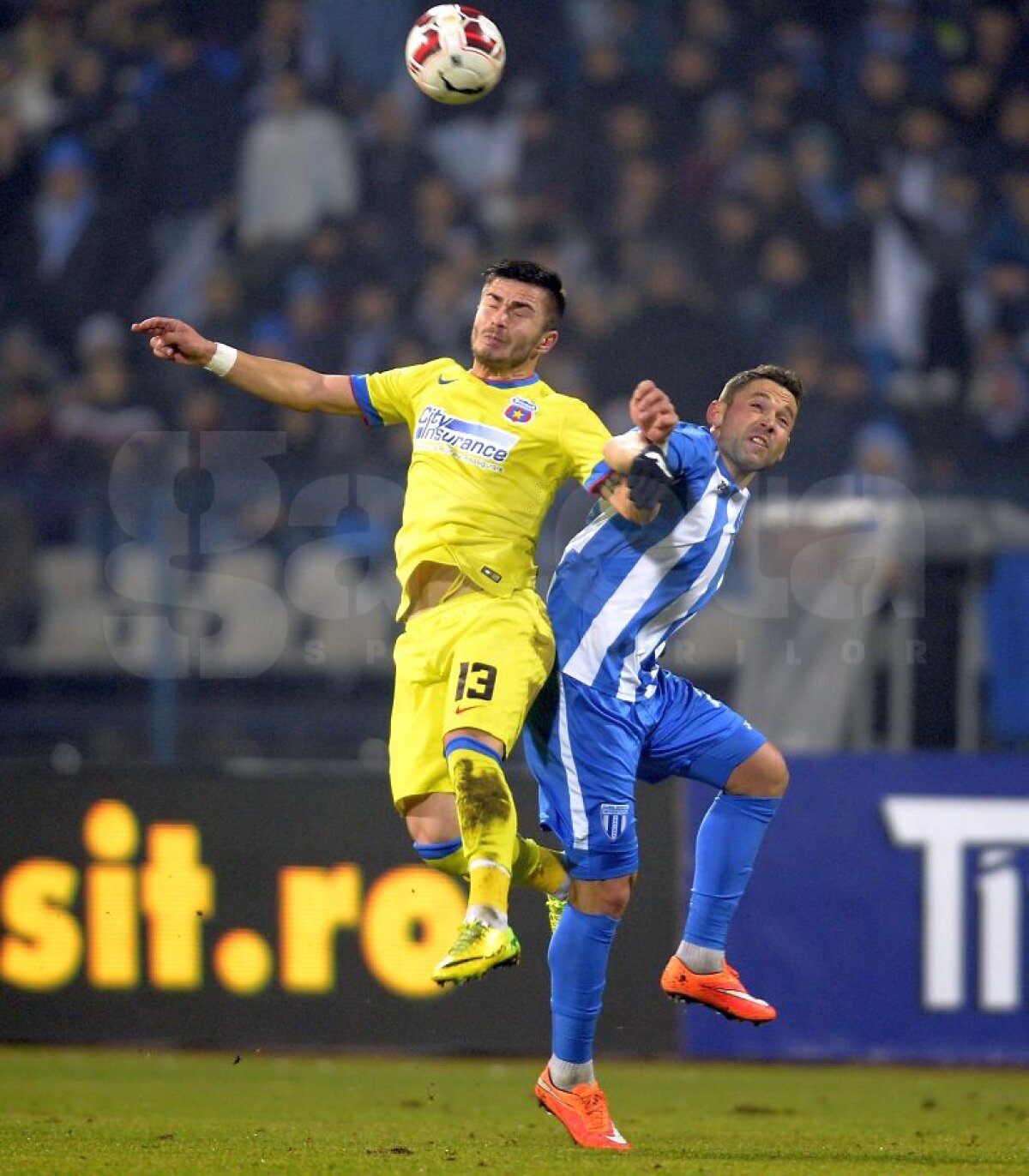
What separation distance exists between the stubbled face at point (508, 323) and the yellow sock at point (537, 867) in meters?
1.43

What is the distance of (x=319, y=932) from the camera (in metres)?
8.27

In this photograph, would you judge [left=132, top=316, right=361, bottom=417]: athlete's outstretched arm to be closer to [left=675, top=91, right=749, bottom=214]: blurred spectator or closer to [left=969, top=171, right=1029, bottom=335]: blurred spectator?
[left=969, top=171, right=1029, bottom=335]: blurred spectator

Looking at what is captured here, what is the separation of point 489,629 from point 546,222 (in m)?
7.04

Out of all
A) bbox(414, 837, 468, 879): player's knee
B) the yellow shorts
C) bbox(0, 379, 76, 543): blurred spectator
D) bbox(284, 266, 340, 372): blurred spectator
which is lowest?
bbox(414, 837, 468, 879): player's knee

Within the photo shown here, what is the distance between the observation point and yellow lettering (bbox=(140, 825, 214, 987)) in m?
8.23

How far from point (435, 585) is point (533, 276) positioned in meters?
0.96

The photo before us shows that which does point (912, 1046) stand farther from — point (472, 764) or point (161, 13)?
point (161, 13)

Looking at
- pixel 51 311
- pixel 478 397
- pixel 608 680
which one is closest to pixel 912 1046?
pixel 608 680

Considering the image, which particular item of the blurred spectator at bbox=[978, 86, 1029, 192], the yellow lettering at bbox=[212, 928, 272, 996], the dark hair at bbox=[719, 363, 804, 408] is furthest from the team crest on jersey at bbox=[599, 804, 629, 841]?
the blurred spectator at bbox=[978, 86, 1029, 192]

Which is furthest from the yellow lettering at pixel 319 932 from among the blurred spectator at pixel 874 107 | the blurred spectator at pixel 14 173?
the blurred spectator at pixel 874 107

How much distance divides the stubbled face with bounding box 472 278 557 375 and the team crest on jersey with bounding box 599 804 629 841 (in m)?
1.33

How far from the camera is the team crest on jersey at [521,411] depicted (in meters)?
5.53

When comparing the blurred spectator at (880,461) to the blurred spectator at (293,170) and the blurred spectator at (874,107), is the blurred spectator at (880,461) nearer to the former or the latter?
the blurred spectator at (874,107)

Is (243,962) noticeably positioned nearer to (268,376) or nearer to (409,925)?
(409,925)
